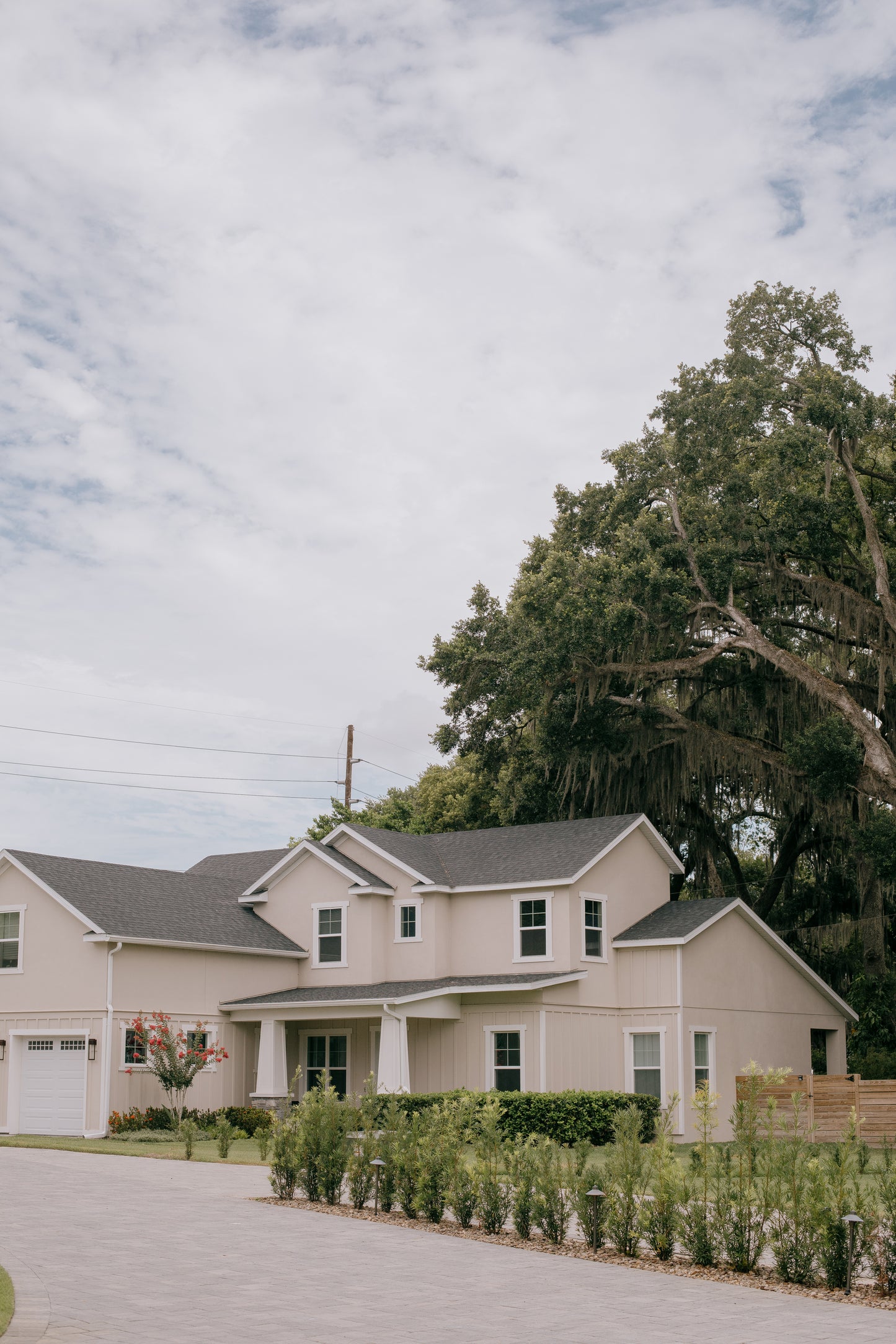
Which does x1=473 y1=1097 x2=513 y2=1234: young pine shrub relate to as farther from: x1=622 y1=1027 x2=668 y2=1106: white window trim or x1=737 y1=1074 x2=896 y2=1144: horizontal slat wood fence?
x1=622 y1=1027 x2=668 y2=1106: white window trim

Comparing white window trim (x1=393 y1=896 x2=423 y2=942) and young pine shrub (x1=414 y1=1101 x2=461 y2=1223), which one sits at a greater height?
white window trim (x1=393 y1=896 x2=423 y2=942)

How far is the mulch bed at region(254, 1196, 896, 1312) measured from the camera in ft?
36.3

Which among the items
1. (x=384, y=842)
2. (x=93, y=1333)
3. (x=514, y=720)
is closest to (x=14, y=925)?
(x=384, y=842)

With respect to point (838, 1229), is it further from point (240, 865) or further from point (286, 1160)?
point (240, 865)

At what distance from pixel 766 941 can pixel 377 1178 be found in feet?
66.4

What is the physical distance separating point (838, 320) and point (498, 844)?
1617 centimetres

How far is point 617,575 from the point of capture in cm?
3291

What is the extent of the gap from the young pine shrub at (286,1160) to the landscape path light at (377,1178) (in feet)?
3.69

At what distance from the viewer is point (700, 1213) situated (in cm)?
1205

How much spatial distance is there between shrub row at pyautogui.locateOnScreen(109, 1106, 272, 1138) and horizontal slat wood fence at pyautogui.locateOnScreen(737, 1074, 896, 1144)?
978 centimetres

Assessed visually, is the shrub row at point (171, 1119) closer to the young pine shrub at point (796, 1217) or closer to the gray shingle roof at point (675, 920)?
the gray shingle roof at point (675, 920)

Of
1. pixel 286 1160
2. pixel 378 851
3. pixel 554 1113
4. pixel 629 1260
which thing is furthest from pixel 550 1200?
pixel 378 851

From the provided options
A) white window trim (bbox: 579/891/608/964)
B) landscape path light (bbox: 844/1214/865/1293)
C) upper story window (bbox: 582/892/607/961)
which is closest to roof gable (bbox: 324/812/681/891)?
white window trim (bbox: 579/891/608/964)

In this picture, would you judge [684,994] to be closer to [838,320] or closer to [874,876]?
[874,876]
